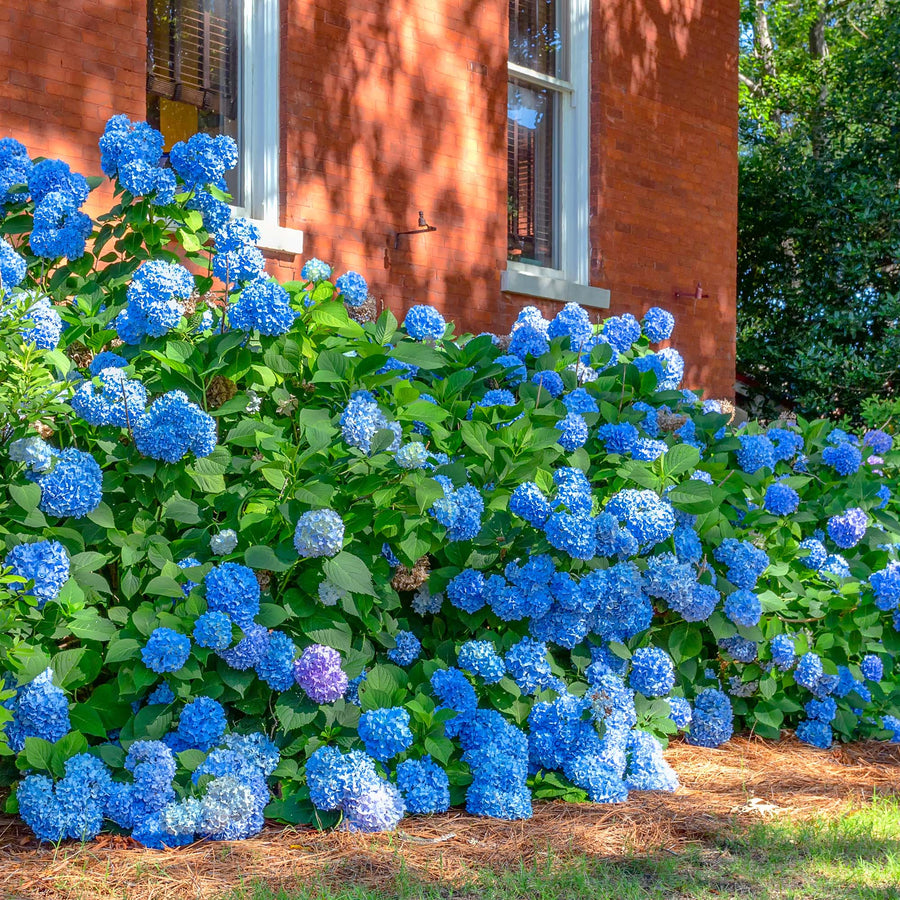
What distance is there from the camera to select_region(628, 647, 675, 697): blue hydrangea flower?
3789 millimetres

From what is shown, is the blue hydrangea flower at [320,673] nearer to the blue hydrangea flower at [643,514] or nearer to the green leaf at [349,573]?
the green leaf at [349,573]

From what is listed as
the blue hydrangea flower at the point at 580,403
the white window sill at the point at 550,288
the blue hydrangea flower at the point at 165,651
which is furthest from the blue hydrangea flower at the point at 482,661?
the white window sill at the point at 550,288

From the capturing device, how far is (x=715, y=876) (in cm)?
289

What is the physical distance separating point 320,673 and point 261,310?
1097 millimetres

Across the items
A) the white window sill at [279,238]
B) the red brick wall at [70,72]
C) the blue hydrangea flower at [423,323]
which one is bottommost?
the blue hydrangea flower at [423,323]

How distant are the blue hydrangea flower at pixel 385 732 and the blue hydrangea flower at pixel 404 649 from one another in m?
0.32

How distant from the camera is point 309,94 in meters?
6.02

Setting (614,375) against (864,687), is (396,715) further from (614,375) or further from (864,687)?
(864,687)

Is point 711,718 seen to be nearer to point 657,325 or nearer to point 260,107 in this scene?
point 657,325

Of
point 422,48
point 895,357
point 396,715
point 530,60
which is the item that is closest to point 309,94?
point 422,48

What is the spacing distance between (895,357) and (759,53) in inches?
475

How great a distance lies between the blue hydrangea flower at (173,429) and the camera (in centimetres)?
316

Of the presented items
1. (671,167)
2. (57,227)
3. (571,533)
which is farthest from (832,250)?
(57,227)

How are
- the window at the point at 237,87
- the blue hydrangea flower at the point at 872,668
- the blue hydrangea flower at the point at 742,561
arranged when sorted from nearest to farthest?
the blue hydrangea flower at the point at 742,561 → the blue hydrangea flower at the point at 872,668 → the window at the point at 237,87
